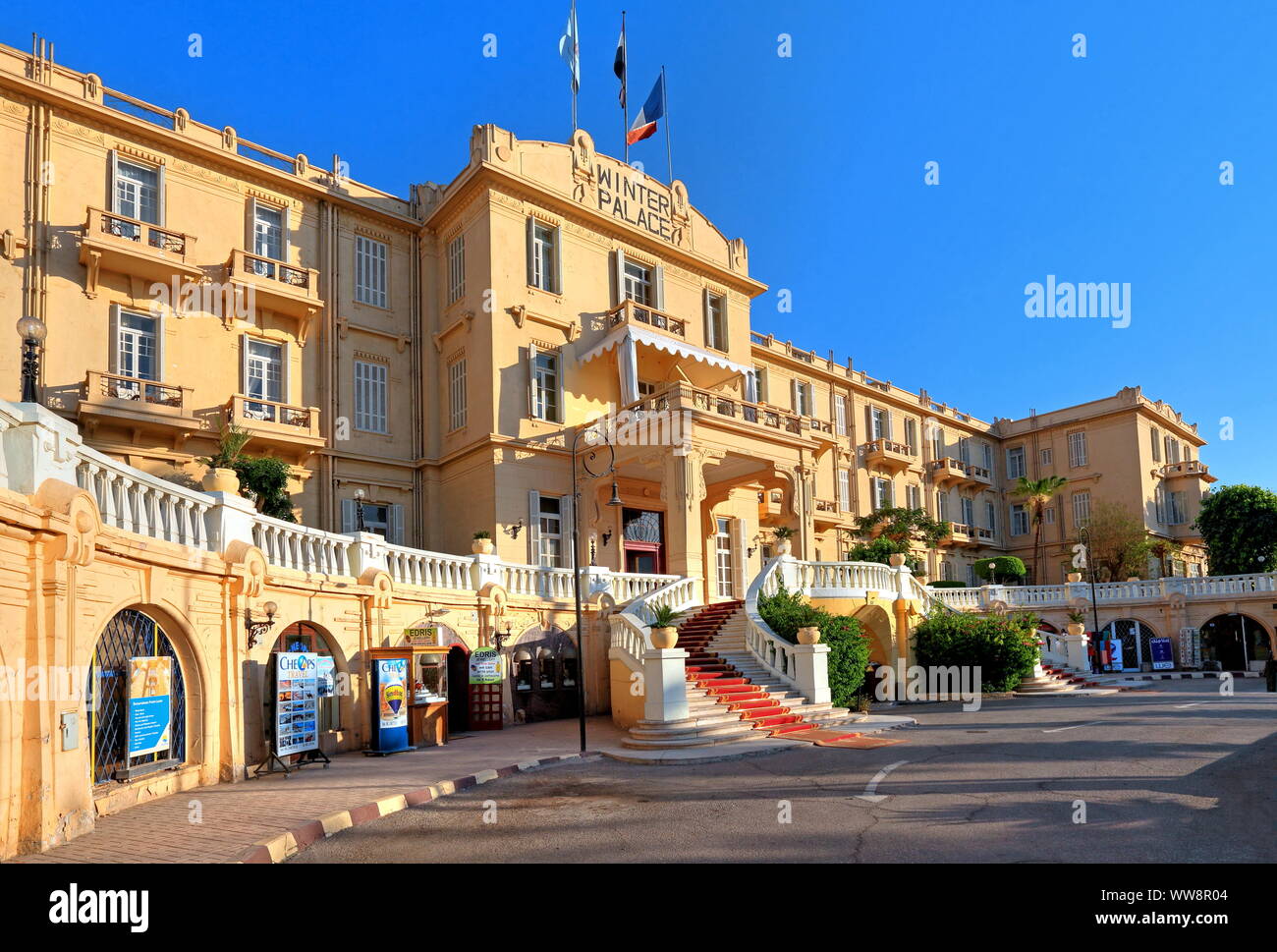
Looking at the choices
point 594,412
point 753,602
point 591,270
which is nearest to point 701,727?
point 753,602

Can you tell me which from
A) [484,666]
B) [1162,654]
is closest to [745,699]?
[484,666]

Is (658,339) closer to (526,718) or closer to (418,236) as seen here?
(418,236)

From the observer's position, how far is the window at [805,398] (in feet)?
124

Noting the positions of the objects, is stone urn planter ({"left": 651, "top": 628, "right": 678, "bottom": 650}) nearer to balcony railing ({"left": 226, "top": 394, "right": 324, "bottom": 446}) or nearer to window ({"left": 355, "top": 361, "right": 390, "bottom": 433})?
balcony railing ({"left": 226, "top": 394, "right": 324, "bottom": 446})

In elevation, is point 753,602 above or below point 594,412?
below

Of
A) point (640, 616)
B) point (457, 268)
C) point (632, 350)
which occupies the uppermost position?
point (457, 268)

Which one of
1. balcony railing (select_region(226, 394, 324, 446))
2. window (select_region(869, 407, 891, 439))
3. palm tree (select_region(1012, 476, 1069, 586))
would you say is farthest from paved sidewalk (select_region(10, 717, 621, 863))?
palm tree (select_region(1012, 476, 1069, 586))

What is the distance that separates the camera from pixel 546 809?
9.75 metres

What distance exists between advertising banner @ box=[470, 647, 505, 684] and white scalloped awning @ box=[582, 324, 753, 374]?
9.88 meters

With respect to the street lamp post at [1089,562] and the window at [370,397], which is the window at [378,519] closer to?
the window at [370,397]

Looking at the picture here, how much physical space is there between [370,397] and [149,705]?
1456 centimetres

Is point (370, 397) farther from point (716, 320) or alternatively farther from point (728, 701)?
point (728, 701)

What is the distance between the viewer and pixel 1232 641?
3747 cm
